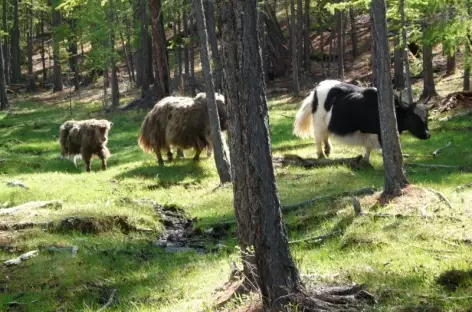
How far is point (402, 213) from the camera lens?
10297mm

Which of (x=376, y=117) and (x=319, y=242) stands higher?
(x=376, y=117)

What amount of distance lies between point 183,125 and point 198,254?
8390 millimetres

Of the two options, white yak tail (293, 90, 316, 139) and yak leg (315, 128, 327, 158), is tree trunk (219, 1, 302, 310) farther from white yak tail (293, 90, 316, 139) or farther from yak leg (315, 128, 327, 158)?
white yak tail (293, 90, 316, 139)

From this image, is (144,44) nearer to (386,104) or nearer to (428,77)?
(428,77)

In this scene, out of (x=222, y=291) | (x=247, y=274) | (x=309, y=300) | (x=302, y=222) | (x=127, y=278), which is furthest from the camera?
(x=302, y=222)

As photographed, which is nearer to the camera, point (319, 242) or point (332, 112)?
point (319, 242)

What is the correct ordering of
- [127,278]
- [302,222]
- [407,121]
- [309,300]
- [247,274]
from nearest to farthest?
[309,300], [247,274], [127,278], [302,222], [407,121]

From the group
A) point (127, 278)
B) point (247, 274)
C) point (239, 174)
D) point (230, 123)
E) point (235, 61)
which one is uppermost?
point (235, 61)

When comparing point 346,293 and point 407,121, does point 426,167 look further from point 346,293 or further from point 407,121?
point 346,293

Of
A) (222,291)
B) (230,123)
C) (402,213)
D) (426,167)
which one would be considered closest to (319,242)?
(402,213)

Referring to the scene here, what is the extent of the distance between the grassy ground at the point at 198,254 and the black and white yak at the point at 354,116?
35.5 inches

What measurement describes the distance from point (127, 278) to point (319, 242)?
304cm

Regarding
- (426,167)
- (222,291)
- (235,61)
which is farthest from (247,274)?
(426,167)

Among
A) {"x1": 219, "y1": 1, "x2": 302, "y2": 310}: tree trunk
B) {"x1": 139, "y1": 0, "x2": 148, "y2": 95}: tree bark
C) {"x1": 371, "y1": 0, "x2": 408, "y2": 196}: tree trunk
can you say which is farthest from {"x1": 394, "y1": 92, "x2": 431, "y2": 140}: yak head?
{"x1": 139, "y1": 0, "x2": 148, "y2": 95}: tree bark
